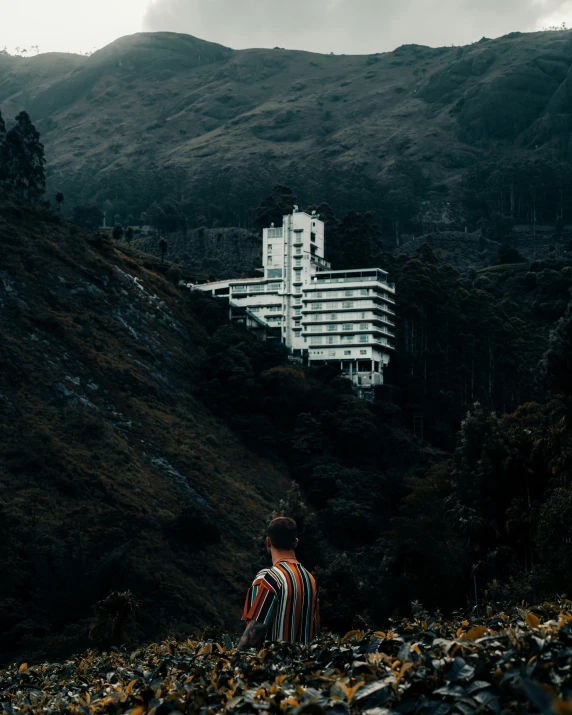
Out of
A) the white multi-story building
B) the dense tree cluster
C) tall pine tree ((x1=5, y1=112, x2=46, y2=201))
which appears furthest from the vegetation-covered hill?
tall pine tree ((x1=5, y1=112, x2=46, y2=201))

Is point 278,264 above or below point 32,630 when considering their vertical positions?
above

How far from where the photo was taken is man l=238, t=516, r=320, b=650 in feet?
34.8

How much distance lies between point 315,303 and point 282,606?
119534mm

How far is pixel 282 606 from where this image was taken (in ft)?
35.1

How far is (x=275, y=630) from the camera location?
1066 centimetres

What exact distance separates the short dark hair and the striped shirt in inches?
12.2

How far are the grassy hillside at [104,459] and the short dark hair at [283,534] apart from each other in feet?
160

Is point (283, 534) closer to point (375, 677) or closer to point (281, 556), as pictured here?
point (281, 556)

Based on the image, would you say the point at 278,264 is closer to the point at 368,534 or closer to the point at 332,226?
the point at 332,226

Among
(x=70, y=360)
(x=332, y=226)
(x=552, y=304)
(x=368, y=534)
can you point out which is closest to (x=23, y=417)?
(x=70, y=360)

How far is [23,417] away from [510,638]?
79.2 metres

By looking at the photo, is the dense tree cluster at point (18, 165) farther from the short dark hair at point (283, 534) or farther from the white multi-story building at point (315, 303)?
the short dark hair at point (283, 534)

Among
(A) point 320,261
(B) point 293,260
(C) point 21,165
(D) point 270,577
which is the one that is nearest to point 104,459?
(B) point 293,260

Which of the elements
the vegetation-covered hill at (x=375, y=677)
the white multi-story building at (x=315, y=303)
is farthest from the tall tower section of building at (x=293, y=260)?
the vegetation-covered hill at (x=375, y=677)
